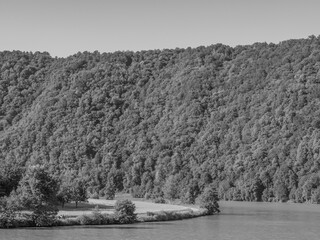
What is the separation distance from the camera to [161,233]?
98.4m

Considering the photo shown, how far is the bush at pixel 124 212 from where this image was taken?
11312cm

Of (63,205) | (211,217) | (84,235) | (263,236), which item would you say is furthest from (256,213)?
(84,235)

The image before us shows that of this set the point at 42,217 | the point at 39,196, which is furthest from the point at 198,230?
the point at 39,196

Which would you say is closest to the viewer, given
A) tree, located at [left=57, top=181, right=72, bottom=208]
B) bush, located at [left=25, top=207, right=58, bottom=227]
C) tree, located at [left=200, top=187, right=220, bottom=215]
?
bush, located at [left=25, top=207, right=58, bottom=227]

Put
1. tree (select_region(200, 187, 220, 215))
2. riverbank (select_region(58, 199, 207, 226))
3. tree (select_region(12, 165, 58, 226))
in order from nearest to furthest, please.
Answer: tree (select_region(12, 165, 58, 226)), riverbank (select_region(58, 199, 207, 226)), tree (select_region(200, 187, 220, 215))

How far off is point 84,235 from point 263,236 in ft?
66.6

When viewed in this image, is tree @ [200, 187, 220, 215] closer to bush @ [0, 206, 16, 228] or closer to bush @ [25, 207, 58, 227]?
bush @ [25, 207, 58, 227]

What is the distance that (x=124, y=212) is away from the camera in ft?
374

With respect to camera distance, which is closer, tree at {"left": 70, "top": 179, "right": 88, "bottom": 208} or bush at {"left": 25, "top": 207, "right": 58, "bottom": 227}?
bush at {"left": 25, "top": 207, "right": 58, "bottom": 227}

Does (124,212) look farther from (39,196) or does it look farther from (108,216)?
(39,196)

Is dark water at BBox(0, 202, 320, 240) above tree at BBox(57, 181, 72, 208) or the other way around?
the other way around

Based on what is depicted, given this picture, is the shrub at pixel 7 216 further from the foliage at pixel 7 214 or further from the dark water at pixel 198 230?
the dark water at pixel 198 230

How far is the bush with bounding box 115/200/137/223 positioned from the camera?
371 feet

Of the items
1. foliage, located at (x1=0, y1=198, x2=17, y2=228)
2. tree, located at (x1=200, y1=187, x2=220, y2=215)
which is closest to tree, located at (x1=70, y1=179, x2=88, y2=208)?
tree, located at (x1=200, y1=187, x2=220, y2=215)
